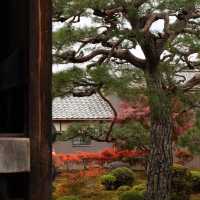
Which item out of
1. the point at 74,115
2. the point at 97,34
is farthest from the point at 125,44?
the point at 74,115

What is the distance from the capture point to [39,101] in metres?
2.25

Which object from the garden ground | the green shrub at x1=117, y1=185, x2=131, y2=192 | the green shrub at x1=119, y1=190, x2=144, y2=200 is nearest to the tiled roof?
the garden ground

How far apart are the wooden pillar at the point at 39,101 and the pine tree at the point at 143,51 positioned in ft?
18.6

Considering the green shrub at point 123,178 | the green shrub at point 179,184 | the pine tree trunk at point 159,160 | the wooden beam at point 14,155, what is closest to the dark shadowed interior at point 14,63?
the wooden beam at point 14,155

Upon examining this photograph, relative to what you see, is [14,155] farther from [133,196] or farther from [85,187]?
[85,187]

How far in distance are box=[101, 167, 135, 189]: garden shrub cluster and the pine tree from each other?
6.17 meters

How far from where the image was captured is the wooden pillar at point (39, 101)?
2211 millimetres

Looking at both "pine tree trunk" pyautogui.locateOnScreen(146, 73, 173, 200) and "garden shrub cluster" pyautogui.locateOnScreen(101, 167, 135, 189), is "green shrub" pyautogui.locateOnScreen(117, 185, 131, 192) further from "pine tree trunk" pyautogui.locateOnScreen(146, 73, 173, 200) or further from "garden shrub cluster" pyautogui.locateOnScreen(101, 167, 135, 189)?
"pine tree trunk" pyautogui.locateOnScreen(146, 73, 173, 200)

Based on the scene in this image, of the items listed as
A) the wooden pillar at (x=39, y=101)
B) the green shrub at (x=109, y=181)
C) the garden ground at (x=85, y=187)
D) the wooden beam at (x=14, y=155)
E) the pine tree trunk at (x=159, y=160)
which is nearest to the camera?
the wooden beam at (x=14, y=155)

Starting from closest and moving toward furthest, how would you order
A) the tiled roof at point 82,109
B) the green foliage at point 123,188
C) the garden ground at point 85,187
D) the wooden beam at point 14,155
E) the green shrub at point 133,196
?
the wooden beam at point 14,155
the garden ground at point 85,187
the green shrub at point 133,196
the green foliage at point 123,188
the tiled roof at point 82,109

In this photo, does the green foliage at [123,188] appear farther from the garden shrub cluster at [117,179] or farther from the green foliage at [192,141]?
the green foliage at [192,141]

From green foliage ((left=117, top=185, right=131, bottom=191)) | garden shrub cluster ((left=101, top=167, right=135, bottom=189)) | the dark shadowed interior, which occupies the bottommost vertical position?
green foliage ((left=117, top=185, right=131, bottom=191))

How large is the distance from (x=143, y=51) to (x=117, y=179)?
25.4ft

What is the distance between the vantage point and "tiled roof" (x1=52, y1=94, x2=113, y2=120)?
2281 cm
